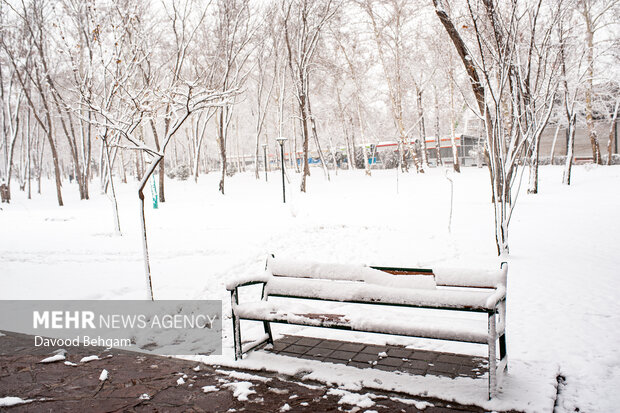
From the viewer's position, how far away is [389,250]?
9.27m

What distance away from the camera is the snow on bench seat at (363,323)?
3.34 meters

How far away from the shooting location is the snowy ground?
4551 millimetres

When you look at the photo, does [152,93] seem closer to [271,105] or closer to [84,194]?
[84,194]

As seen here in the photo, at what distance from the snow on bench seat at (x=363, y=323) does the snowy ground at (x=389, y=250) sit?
648mm

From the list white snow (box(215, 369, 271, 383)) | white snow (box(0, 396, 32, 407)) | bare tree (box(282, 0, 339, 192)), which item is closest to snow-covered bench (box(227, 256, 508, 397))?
white snow (box(215, 369, 271, 383))

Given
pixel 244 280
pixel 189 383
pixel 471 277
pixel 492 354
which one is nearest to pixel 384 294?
pixel 471 277

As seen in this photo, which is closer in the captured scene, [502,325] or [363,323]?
[502,325]

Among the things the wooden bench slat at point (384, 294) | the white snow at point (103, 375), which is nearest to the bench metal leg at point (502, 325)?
the wooden bench slat at point (384, 294)

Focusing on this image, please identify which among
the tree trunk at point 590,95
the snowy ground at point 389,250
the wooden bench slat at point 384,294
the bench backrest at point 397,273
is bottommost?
the snowy ground at point 389,250

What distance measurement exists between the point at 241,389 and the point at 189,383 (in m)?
0.47

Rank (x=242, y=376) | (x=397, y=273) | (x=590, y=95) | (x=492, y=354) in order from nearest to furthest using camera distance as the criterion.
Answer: (x=492, y=354), (x=242, y=376), (x=397, y=273), (x=590, y=95)

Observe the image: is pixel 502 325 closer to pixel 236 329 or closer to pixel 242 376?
pixel 242 376

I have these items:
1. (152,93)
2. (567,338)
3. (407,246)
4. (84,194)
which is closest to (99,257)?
(152,93)

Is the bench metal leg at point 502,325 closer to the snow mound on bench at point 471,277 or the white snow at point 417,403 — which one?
the snow mound on bench at point 471,277
